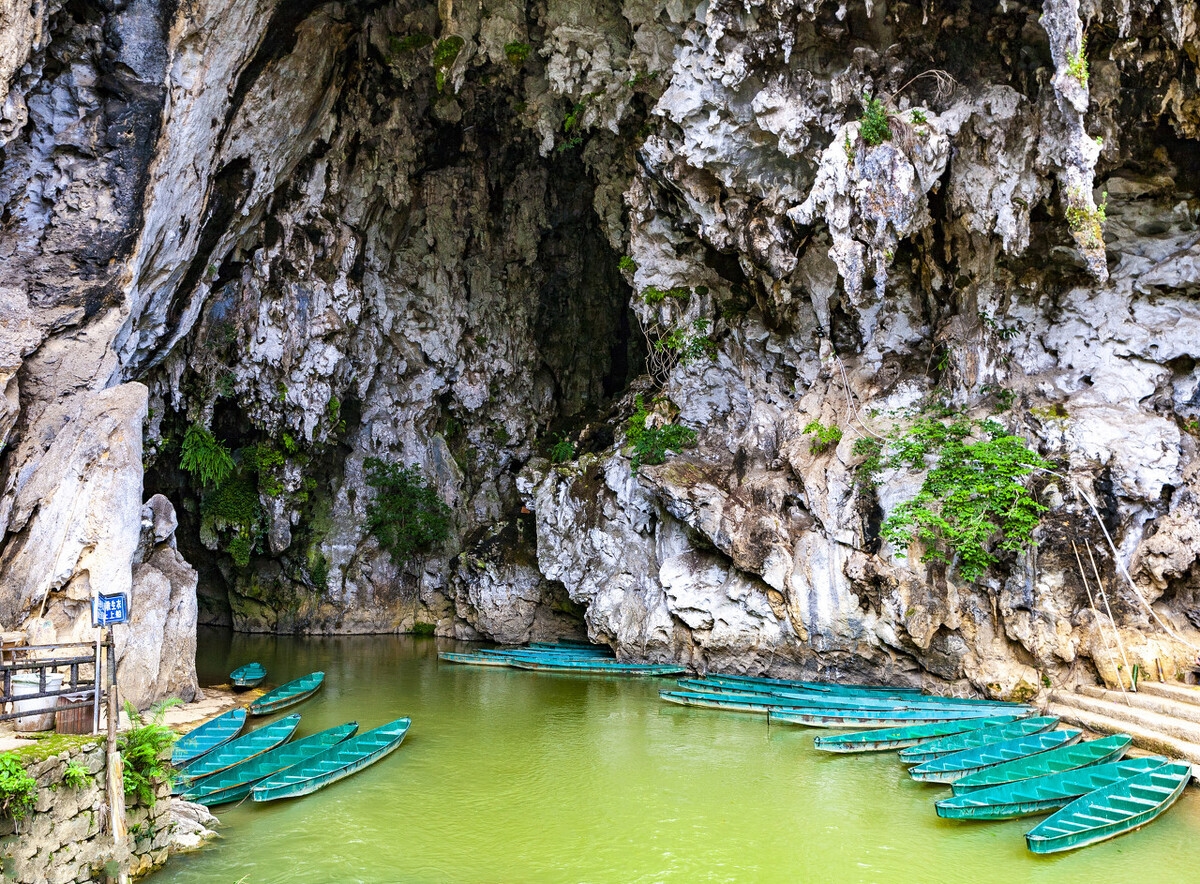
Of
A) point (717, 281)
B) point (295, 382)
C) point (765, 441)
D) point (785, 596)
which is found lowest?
point (785, 596)

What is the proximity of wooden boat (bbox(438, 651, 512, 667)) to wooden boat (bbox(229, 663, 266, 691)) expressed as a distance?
4770mm

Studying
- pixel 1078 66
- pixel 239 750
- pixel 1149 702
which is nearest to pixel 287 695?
pixel 239 750

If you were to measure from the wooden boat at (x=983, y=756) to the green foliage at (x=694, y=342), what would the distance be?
38.2 ft

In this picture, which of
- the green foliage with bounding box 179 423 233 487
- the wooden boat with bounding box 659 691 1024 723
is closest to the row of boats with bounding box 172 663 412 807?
the wooden boat with bounding box 659 691 1024 723

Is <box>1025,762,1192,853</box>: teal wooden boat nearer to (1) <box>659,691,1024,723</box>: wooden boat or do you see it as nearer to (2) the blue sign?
(1) <box>659,691,1024,723</box>: wooden boat

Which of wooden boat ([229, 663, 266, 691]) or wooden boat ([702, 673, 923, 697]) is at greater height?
wooden boat ([229, 663, 266, 691])

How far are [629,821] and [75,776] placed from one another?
589 centimetres

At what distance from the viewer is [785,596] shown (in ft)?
55.2

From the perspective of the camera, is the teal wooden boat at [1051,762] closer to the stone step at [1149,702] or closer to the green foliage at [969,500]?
the stone step at [1149,702]

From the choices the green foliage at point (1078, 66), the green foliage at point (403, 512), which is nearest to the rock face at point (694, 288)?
the green foliage at point (1078, 66)

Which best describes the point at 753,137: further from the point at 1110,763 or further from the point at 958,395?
the point at 1110,763

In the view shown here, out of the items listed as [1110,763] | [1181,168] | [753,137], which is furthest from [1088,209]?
[1110,763]

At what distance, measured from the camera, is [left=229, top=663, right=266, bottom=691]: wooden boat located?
16.2m

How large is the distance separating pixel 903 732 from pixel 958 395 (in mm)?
7620
